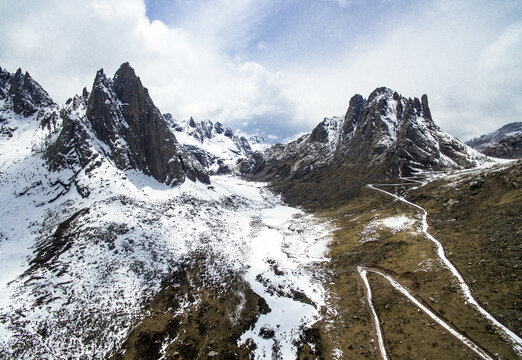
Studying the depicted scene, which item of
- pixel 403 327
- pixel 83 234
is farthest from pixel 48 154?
pixel 403 327

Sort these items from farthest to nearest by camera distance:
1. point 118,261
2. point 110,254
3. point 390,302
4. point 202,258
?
point 202,258 < point 110,254 < point 118,261 < point 390,302

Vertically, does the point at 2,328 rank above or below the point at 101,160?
below

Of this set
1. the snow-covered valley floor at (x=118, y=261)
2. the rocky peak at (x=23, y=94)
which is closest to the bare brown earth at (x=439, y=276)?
the snow-covered valley floor at (x=118, y=261)

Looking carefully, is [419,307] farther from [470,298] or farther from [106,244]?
[106,244]

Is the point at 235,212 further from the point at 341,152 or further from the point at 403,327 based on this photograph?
the point at 341,152

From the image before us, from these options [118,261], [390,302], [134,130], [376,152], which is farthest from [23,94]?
[376,152]
